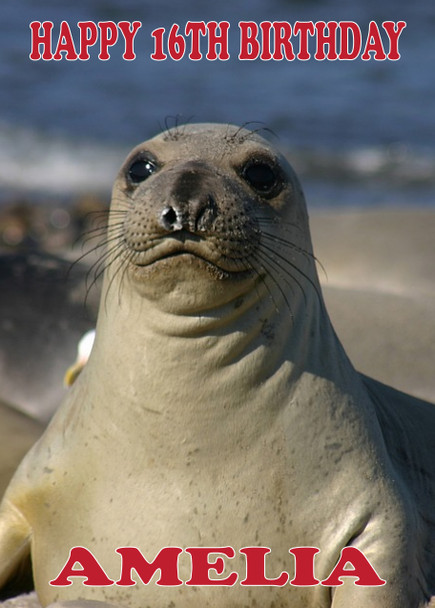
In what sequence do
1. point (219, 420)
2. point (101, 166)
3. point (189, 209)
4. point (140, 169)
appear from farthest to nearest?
point (101, 166)
point (140, 169)
point (219, 420)
point (189, 209)

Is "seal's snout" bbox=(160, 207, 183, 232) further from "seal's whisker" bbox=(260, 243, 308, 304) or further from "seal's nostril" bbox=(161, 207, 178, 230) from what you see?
"seal's whisker" bbox=(260, 243, 308, 304)

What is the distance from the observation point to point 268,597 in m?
3.75

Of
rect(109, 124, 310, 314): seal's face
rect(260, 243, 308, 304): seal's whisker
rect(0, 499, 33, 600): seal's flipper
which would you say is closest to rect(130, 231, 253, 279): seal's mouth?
rect(109, 124, 310, 314): seal's face

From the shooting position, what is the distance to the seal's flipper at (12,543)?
13.3ft

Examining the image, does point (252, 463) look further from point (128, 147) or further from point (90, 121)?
point (90, 121)

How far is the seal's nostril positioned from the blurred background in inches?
322

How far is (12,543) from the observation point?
Answer: 4.06 metres

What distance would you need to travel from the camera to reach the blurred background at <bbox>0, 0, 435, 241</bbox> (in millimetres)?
14469

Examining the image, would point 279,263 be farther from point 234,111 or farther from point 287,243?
point 234,111

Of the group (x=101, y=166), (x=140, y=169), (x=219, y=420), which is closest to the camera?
(x=219, y=420)

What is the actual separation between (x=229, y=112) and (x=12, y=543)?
12600 millimetres

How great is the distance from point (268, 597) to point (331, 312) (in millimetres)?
2818

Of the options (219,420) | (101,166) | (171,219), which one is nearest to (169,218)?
(171,219)

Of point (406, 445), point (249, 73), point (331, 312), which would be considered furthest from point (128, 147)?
point (406, 445)
